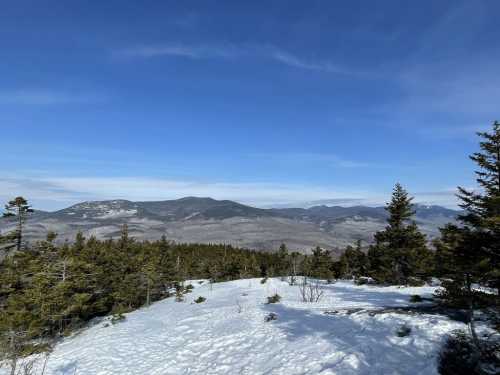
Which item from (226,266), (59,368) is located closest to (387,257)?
(59,368)

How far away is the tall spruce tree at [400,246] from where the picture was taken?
123ft

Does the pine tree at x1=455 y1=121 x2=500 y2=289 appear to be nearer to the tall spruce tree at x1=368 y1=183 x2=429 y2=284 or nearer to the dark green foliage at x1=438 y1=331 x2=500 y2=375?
the dark green foliage at x1=438 y1=331 x2=500 y2=375

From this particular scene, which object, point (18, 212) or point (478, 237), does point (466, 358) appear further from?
point (18, 212)

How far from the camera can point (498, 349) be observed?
12.2m

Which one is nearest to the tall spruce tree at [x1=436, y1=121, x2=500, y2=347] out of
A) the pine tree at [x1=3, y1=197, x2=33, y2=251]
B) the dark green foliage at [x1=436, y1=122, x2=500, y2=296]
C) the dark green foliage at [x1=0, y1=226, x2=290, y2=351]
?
the dark green foliage at [x1=436, y1=122, x2=500, y2=296]

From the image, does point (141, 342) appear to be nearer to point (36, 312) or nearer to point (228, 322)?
point (228, 322)

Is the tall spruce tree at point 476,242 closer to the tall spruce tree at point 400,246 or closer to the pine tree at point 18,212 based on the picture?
the tall spruce tree at point 400,246

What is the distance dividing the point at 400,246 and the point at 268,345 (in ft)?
85.9

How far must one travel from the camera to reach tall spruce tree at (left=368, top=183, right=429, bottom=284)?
37625mm

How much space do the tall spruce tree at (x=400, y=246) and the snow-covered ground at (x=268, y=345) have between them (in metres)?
9.06

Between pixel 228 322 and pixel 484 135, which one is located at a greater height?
pixel 484 135

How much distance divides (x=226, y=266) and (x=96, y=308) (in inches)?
1537

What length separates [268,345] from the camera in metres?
18.5

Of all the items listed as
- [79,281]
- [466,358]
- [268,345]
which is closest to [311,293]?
[268,345]
